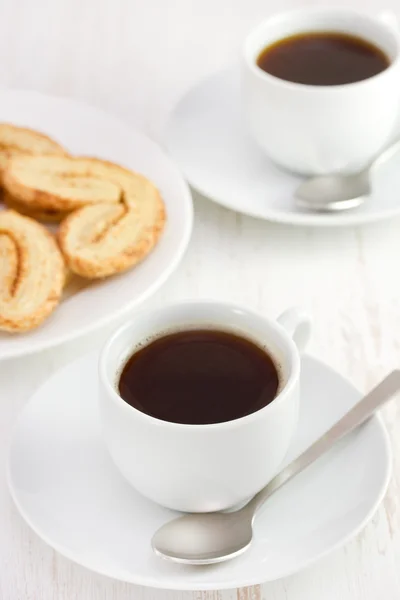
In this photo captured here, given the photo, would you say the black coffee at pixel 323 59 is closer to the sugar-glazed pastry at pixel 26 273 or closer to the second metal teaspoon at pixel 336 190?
the second metal teaspoon at pixel 336 190

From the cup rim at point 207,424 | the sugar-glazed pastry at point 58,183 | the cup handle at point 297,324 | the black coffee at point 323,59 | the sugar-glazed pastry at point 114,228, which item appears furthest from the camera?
the black coffee at point 323,59

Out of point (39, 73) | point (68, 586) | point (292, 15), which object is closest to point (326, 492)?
point (68, 586)

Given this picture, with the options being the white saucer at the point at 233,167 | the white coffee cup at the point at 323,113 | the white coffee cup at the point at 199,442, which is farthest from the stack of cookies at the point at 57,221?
the white coffee cup at the point at 199,442

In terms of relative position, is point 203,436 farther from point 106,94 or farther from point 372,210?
point 106,94

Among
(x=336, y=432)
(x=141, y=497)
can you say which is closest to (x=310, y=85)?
(x=336, y=432)

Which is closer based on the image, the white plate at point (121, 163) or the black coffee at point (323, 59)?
the white plate at point (121, 163)

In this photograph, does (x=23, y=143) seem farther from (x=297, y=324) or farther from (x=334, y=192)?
(x=297, y=324)
